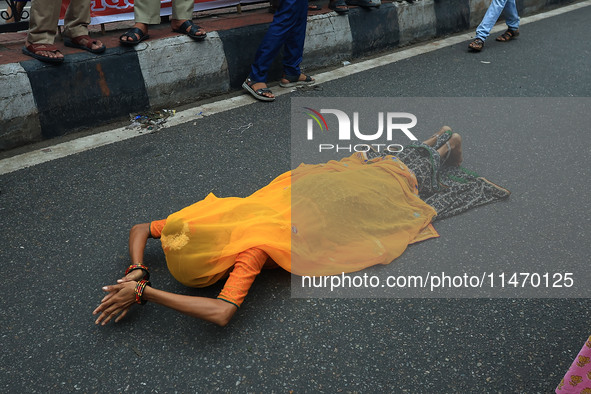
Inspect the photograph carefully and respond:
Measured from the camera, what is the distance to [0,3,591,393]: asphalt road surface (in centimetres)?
190

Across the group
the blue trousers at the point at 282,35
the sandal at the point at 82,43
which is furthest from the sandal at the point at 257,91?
the sandal at the point at 82,43

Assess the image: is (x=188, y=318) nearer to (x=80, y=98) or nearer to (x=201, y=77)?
(x=80, y=98)

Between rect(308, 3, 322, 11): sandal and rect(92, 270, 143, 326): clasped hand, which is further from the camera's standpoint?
rect(308, 3, 322, 11): sandal

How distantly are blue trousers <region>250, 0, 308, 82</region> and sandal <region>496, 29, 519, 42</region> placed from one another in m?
2.69

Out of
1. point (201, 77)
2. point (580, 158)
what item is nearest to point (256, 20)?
point (201, 77)

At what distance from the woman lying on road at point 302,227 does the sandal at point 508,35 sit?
3.52 metres

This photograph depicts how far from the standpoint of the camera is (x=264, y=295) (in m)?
2.29

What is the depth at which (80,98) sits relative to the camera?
11.7ft

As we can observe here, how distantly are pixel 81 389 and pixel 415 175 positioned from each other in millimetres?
1969

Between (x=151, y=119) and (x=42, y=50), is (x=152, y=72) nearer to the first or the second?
(x=151, y=119)

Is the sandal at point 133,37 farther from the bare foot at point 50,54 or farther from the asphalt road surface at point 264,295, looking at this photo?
the asphalt road surface at point 264,295

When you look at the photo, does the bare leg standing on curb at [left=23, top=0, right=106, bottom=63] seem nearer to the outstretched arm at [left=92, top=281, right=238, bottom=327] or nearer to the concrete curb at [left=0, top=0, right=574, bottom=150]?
the concrete curb at [left=0, top=0, right=574, bottom=150]

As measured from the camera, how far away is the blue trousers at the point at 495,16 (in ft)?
18.3

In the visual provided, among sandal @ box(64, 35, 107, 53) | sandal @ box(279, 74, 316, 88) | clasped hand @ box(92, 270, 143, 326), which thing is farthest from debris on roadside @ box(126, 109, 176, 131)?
clasped hand @ box(92, 270, 143, 326)
